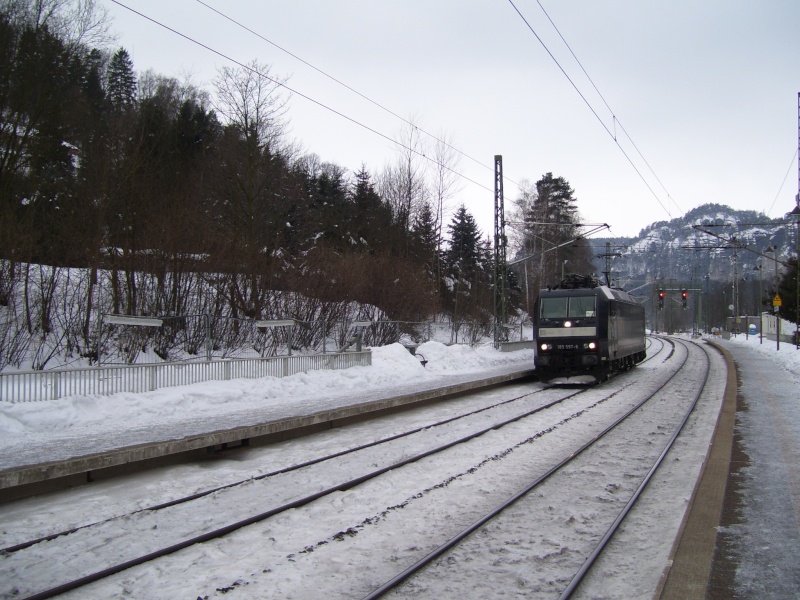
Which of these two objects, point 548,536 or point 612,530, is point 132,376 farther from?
point 612,530

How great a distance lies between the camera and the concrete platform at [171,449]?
7621 mm

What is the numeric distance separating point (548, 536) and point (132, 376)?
961cm

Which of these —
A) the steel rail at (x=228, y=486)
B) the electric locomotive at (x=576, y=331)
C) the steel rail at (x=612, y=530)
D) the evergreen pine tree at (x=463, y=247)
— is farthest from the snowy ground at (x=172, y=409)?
the evergreen pine tree at (x=463, y=247)

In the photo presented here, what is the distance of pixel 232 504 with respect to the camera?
23.5ft

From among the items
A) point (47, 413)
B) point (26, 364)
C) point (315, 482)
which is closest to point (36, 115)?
point (26, 364)

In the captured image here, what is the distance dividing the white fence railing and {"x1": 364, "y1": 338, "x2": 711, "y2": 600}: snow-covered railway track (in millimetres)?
8505

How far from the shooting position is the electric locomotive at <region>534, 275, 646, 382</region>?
2062cm

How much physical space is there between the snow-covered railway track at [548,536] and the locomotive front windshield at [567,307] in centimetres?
1076

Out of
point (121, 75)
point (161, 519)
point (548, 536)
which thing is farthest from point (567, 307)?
point (121, 75)

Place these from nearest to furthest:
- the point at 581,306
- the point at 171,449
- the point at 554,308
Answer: the point at 171,449 → the point at 581,306 → the point at 554,308

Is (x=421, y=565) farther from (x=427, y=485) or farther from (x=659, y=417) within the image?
(x=659, y=417)

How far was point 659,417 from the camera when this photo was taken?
1383cm

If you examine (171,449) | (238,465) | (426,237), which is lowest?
(238,465)

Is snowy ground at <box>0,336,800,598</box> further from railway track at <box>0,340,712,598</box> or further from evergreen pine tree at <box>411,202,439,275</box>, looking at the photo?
evergreen pine tree at <box>411,202,439,275</box>
